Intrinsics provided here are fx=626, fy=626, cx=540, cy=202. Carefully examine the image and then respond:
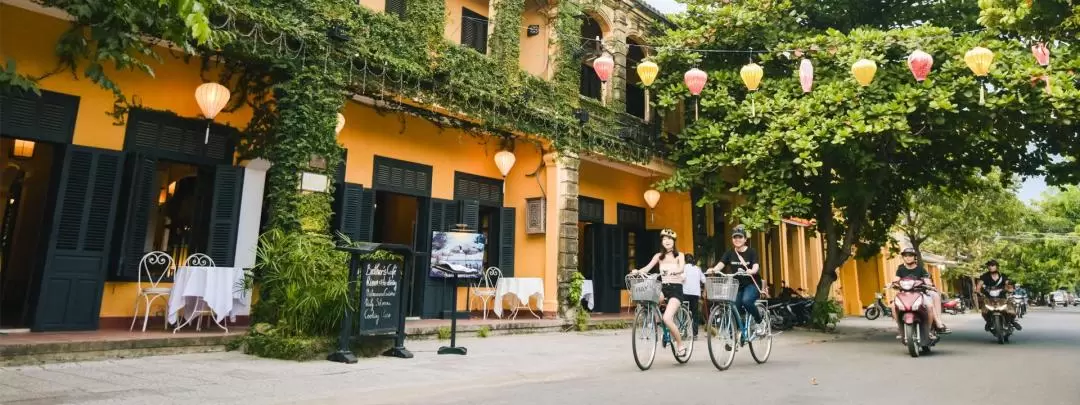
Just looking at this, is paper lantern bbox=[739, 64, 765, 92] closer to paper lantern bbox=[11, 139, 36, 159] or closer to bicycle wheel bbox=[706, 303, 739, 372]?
bicycle wheel bbox=[706, 303, 739, 372]

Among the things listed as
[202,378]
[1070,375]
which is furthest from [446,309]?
[1070,375]

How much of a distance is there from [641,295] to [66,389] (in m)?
4.89

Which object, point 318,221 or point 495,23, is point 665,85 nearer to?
point 495,23

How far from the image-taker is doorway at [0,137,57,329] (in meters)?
8.90

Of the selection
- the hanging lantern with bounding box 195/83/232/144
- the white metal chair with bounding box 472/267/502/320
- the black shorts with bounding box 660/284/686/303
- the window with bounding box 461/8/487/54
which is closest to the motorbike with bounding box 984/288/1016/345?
the black shorts with bounding box 660/284/686/303

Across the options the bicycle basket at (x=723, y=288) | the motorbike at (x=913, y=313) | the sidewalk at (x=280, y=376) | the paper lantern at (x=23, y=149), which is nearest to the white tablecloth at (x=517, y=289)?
the sidewalk at (x=280, y=376)

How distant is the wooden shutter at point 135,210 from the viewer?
307 inches

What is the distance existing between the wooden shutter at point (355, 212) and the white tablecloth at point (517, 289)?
252cm

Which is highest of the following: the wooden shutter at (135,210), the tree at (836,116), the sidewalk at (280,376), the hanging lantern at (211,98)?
the tree at (836,116)

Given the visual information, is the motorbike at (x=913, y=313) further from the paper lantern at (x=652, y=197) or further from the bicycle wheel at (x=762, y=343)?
the paper lantern at (x=652, y=197)

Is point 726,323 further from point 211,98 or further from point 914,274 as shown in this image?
point 211,98

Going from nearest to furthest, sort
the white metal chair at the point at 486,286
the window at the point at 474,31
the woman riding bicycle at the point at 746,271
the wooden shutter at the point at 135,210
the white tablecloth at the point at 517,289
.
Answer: the woman riding bicycle at the point at 746,271, the wooden shutter at the point at 135,210, the white tablecloth at the point at 517,289, the white metal chair at the point at 486,286, the window at the point at 474,31

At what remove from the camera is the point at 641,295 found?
6.32 m

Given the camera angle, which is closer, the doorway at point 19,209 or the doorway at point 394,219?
the doorway at point 19,209
